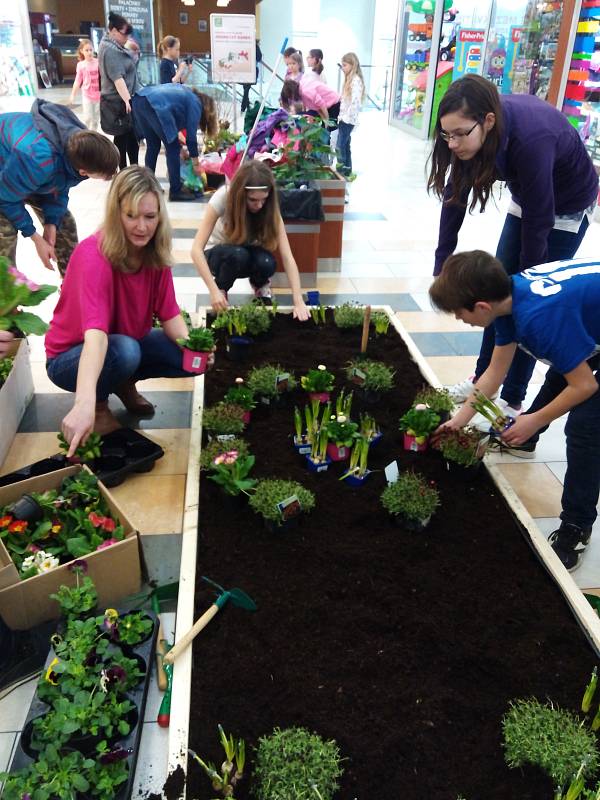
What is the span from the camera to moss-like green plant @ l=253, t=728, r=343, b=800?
4.10ft

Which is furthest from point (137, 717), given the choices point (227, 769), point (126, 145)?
point (126, 145)

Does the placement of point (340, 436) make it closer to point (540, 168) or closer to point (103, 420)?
point (103, 420)

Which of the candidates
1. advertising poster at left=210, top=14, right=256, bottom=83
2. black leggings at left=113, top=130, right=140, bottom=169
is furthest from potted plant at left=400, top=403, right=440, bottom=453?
advertising poster at left=210, top=14, right=256, bottom=83

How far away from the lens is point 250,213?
3.35 meters

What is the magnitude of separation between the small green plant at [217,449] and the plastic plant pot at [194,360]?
12.8 inches

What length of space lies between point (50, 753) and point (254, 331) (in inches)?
87.2

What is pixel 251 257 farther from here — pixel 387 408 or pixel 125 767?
pixel 125 767

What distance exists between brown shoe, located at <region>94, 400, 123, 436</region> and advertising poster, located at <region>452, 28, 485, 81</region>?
30.5 feet

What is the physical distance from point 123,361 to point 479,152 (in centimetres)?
143

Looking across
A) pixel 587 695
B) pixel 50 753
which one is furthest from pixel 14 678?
pixel 587 695

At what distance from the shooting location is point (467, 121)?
6.81 ft

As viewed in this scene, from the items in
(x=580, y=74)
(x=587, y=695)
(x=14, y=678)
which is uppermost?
(x=580, y=74)

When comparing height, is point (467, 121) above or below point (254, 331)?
above

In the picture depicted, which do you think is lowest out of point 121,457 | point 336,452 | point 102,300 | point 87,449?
point 121,457
